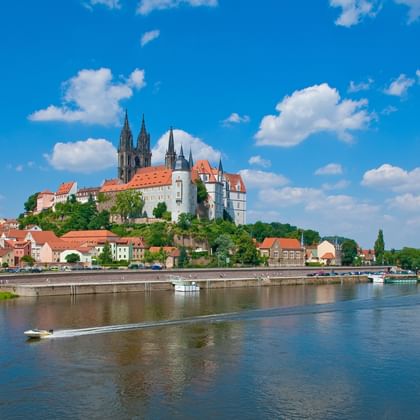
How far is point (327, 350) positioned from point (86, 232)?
210 feet

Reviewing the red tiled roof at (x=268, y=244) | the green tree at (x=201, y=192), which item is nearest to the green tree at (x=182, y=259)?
the red tiled roof at (x=268, y=244)

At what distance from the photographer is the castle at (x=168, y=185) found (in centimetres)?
9712

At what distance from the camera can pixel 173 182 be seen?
97.1m

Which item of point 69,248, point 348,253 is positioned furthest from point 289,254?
point 69,248

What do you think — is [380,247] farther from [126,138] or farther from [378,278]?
[126,138]

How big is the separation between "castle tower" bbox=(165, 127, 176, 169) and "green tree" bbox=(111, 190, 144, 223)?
12.7 metres

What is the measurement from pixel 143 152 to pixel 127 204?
24.5 metres

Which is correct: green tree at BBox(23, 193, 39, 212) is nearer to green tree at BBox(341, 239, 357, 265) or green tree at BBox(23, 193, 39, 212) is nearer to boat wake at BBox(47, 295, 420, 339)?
green tree at BBox(341, 239, 357, 265)

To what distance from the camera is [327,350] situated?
28.2m

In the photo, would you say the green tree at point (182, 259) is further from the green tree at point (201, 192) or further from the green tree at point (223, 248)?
the green tree at point (201, 192)

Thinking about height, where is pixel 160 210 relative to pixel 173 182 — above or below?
below

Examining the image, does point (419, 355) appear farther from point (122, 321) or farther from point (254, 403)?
point (122, 321)

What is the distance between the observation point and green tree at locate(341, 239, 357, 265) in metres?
102

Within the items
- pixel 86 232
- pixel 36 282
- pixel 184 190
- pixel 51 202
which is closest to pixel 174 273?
A: pixel 36 282
